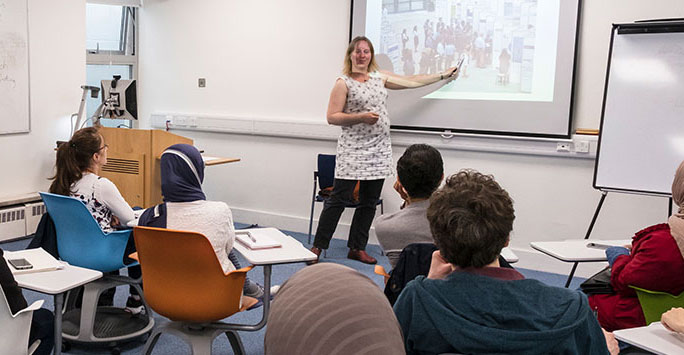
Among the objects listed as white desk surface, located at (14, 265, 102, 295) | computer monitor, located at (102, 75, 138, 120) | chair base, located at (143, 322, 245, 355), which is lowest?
chair base, located at (143, 322, 245, 355)

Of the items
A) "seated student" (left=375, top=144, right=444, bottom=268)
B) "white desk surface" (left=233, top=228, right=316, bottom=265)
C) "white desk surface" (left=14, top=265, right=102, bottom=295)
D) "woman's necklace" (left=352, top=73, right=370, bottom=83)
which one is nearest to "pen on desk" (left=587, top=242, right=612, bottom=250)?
"seated student" (left=375, top=144, right=444, bottom=268)

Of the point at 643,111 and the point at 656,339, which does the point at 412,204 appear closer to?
the point at 656,339

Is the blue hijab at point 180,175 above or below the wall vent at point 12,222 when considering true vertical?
above

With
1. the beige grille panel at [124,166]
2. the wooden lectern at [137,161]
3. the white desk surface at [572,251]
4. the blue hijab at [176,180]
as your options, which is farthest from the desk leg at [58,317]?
the beige grille panel at [124,166]

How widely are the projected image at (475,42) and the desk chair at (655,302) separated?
2.56 meters

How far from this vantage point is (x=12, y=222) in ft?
17.2

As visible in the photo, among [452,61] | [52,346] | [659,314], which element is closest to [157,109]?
[452,61]

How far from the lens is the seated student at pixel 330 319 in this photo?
0.96m

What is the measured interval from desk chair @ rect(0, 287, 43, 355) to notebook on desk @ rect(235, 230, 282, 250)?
86 centimetres

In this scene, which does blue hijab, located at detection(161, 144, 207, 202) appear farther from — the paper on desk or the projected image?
the projected image

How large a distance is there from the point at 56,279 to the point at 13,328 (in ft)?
0.89

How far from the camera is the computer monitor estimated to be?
5.54 meters

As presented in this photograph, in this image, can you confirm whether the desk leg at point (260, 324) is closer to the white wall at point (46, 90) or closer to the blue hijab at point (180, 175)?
the blue hijab at point (180, 175)

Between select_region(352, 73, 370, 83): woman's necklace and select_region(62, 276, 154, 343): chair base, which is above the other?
select_region(352, 73, 370, 83): woman's necklace
